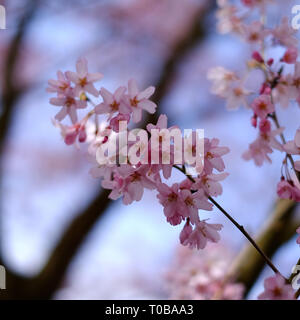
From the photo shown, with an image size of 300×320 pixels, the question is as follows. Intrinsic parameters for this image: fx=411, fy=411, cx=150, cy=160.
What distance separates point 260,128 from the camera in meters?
0.96

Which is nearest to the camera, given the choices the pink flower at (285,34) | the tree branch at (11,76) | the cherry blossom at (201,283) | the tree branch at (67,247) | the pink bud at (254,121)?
the pink bud at (254,121)

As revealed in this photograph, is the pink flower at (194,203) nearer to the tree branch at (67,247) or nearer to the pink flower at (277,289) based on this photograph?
the pink flower at (277,289)

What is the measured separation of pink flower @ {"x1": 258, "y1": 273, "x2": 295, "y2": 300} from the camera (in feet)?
2.43

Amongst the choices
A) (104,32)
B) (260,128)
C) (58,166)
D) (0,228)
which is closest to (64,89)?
(260,128)

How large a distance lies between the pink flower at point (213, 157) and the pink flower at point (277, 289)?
0.73ft

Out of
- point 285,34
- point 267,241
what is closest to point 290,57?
point 285,34

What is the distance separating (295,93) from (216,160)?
363 mm

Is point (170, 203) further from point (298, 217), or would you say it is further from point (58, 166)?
point (58, 166)

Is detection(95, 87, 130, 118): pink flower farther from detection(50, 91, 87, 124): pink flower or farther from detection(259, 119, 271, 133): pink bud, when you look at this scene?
detection(259, 119, 271, 133): pink bud

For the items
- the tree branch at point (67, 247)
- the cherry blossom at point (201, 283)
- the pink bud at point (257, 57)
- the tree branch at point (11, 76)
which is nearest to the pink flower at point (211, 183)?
the pink bud at point (257, 57)

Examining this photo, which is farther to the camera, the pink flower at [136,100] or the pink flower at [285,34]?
the pink flower at [285,34]

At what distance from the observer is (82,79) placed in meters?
0.89

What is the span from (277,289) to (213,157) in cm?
27

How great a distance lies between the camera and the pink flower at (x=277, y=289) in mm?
741
